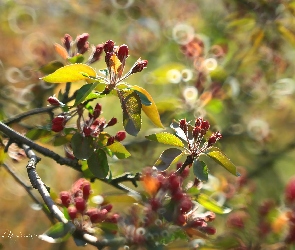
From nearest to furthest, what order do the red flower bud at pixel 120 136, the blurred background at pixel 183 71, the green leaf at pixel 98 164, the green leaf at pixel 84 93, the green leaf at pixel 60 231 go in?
the green leaf at pixel 60 231 → the green leaf at pixel 84 93 → the green leaf at pixel 98 164 → the red flower bud at pixel 120 136 → the blurred background at pixel 183 71

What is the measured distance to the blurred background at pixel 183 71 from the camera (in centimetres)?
303

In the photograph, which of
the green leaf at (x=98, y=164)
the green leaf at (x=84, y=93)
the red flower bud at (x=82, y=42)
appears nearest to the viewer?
the green leaf at (x=84, y=93)

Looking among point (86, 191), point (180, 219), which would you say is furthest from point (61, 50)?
point (180, 219)

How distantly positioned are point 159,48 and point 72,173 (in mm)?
1210

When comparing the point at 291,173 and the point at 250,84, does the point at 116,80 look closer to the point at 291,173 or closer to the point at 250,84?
the point at 250,84

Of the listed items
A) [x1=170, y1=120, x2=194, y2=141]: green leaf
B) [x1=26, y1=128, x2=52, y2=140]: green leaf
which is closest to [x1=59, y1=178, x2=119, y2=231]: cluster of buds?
[x1=26, y1=128, x2=52, y2=140]: green leaf

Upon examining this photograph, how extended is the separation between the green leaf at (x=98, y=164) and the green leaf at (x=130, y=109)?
0.41ft

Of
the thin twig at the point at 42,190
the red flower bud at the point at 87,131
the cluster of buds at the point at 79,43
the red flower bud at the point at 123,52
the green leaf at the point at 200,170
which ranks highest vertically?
the cluster of buds at the point at 79,43

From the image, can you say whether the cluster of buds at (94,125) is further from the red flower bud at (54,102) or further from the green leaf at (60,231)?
the green leaf at (60,231)

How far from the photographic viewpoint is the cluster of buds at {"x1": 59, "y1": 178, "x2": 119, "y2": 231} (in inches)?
65.5

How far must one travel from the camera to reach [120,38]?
464 centimetres

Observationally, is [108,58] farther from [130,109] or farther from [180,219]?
[180,219]

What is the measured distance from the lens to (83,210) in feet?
5.49

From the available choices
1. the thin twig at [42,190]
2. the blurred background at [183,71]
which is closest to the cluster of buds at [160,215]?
the thin twig at [42,190]
